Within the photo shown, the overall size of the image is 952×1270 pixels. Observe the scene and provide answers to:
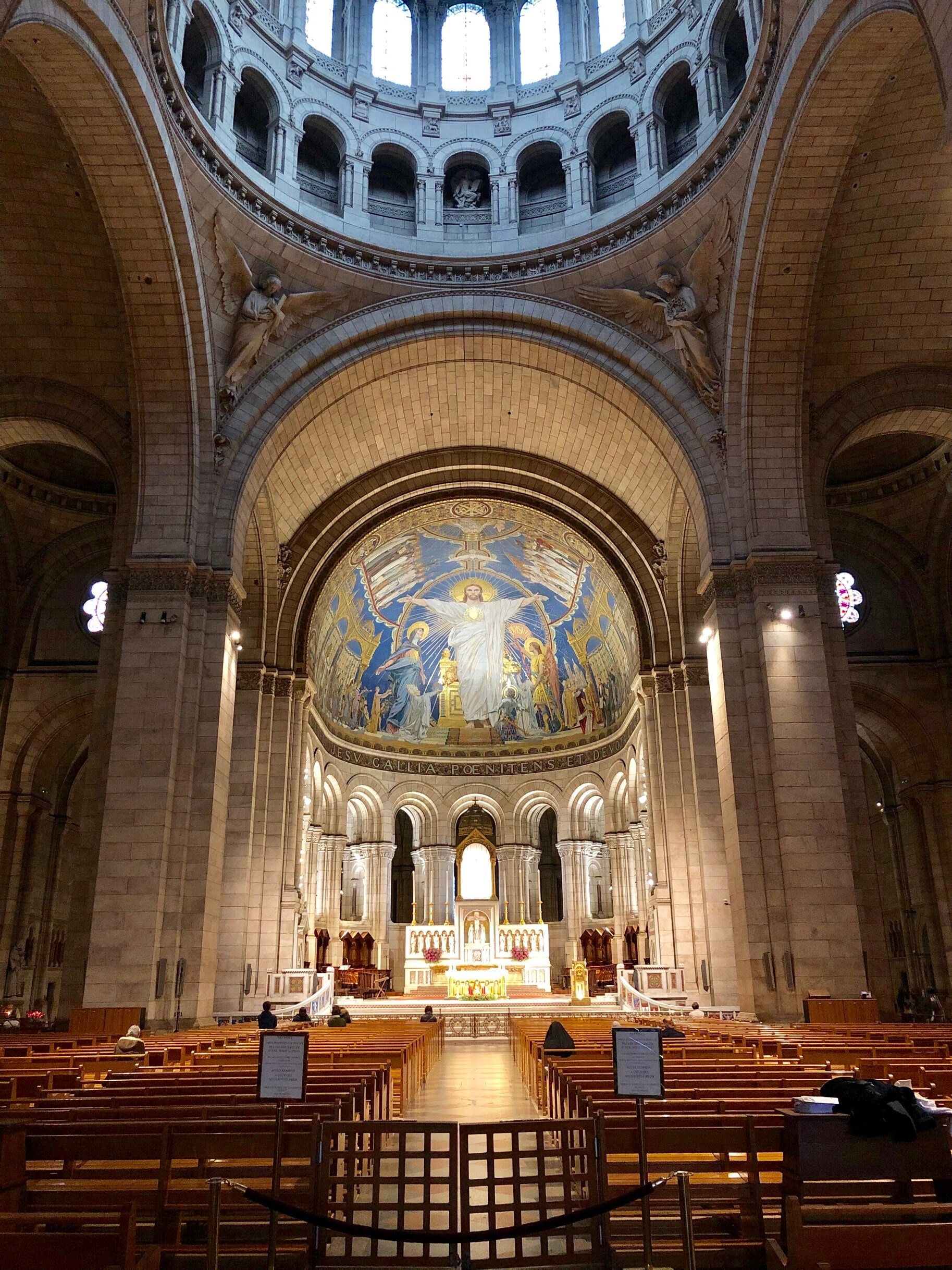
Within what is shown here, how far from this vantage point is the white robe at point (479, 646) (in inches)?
1302

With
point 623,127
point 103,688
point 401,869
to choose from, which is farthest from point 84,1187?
point 401,869

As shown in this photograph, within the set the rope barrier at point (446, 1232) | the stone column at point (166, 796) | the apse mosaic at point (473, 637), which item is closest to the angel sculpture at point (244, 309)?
the stone column at point (166, 796)

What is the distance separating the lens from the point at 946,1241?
3.22 metres

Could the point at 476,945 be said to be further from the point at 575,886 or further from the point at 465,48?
the point at 465,48

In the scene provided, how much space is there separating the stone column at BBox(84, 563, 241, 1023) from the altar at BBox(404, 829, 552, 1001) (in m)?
12.6

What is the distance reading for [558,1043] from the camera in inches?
367

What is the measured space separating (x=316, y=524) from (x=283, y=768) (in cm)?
646

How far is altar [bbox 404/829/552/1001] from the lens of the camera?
2766cm

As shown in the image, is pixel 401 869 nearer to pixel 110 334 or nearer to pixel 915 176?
pixel 110 334

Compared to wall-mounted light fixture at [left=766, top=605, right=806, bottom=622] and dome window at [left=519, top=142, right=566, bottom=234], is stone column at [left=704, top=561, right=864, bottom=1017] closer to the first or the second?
wall-mounted light fixture at [left=766, top=605, right=806, bottom=622]

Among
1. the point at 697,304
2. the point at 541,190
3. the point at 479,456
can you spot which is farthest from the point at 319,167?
the point at 697,304

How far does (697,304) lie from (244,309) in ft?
29.4

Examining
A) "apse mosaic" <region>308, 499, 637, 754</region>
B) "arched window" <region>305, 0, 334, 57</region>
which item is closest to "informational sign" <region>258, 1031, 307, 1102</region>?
"apse mosaic" <region>308, 499, 637, 754</region>

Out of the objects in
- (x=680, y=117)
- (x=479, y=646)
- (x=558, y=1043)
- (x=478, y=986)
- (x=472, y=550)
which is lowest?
(x=558, y=1043)
